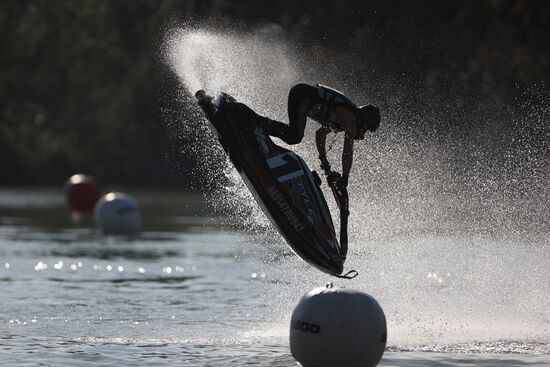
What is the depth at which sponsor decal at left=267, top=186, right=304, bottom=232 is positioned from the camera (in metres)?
14.9

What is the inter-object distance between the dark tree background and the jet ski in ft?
126

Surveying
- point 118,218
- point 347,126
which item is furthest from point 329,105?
point 118,218

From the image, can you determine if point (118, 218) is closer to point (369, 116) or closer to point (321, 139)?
point (321, 139)

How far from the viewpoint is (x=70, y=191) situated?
4516cm

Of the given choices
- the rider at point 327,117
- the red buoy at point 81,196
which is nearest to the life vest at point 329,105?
the rider at point 327,117

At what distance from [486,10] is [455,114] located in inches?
630

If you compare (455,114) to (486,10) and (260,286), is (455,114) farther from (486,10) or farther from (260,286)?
(260,286)

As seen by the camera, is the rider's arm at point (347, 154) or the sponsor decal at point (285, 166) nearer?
the rider's arm at point (347, 154)

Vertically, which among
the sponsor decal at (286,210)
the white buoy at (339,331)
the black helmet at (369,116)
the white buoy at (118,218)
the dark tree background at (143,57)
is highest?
the dark tree background at (143,57)

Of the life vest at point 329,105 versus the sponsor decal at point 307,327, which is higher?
the life vest at point 329,105

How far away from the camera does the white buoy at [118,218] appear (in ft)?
106

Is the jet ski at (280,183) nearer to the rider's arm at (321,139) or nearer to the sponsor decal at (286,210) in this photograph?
the sponsor decal at (286,210)

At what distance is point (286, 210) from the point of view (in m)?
14.9

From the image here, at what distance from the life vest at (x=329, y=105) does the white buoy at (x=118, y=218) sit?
17888 millimetres
